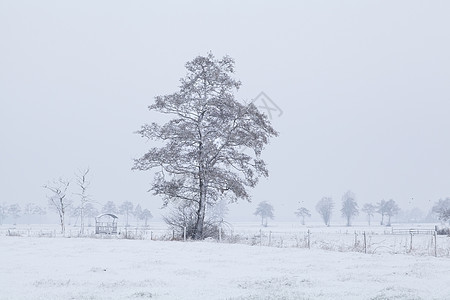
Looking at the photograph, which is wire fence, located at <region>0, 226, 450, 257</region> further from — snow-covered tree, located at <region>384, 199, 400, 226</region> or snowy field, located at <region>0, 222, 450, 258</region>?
snow-covered tree, located at <region>384, 199, 400, 226</region>

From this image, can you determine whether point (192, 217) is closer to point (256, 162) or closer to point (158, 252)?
point (256, 162)

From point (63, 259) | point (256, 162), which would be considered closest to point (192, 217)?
point (256, 162)

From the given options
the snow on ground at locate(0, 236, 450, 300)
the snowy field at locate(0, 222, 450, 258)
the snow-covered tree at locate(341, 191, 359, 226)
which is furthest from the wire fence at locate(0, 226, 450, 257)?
the snow-covered tree at locate(341, 191, 359, 226)

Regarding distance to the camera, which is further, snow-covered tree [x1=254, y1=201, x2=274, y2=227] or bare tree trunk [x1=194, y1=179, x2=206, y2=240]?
snow-covered tree [x1=254, y1=201, x2=274, y2=227]

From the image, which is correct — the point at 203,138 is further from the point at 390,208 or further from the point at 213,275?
the point at 390,208

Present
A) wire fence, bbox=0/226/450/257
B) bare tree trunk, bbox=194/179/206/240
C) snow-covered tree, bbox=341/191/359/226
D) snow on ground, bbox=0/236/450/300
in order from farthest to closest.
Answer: snow-covered tree, bbox=341/191/359/226
bare tree trunk, bbox=194/179/206/240
wire fence, bbox=0/226/450/257
snow on ground, bbox=0/236/450/300

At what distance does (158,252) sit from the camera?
25.8 m

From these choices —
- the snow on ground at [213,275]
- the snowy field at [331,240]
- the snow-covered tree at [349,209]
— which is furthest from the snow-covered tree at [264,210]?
the snow on ground at [213,275]

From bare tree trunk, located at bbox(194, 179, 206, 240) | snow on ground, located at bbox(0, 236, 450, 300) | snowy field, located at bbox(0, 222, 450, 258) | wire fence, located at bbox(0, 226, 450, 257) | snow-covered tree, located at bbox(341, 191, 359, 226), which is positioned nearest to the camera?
snow on ground, located at bbox(0, 236, 450, 300)

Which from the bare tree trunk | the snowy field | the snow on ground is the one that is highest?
the bare tree trunk

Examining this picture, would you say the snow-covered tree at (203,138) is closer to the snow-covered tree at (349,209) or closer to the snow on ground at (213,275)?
the snow on ground at (213,275)

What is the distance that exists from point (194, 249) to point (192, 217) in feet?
31.8

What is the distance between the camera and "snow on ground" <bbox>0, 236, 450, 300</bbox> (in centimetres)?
1257

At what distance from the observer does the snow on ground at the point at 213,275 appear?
12570mm
